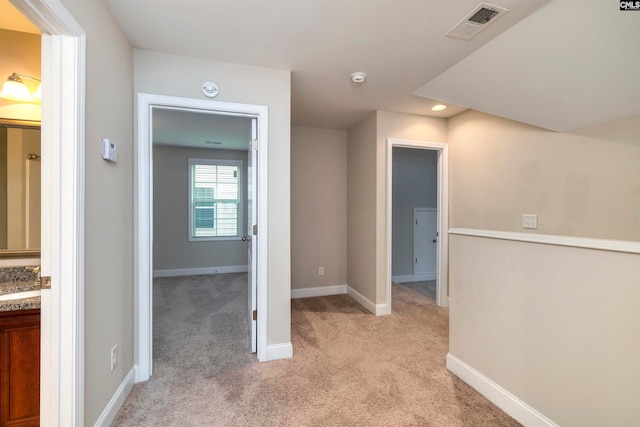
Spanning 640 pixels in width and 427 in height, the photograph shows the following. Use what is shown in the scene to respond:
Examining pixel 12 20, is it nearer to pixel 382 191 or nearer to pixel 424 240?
pixel 382 191

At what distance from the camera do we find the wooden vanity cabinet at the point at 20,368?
133cm

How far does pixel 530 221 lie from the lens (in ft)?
8.16

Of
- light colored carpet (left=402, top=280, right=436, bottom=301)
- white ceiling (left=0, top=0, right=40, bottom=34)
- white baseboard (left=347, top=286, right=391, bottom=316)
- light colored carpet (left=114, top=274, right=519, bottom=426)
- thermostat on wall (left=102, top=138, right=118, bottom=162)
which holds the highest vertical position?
white ceiling (left=0, top=0, right=40, bottom=34)

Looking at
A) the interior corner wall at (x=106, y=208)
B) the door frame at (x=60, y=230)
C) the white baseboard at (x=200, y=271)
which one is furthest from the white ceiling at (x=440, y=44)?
the white baseboard at (x=200, y=271)

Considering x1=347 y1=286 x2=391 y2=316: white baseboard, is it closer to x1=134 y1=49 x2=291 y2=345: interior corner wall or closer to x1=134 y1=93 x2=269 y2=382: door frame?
x1=134 y1=49 x2=291 y2=345: interior corner wall

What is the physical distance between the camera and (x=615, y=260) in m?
1.25

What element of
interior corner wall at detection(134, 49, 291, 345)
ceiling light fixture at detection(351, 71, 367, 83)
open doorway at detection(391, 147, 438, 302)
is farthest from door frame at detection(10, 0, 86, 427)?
open doorway at detection(391, 147, 438, 302)

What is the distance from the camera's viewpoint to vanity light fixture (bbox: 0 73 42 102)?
1.61 metres

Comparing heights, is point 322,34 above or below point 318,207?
above

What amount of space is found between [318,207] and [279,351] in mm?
2167

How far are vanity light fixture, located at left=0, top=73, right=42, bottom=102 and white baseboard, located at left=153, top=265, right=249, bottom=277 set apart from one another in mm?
3936

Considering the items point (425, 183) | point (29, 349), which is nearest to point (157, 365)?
point (29, 349)

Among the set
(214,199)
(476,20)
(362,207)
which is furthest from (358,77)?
(214,199)

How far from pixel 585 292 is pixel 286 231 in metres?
1.95
